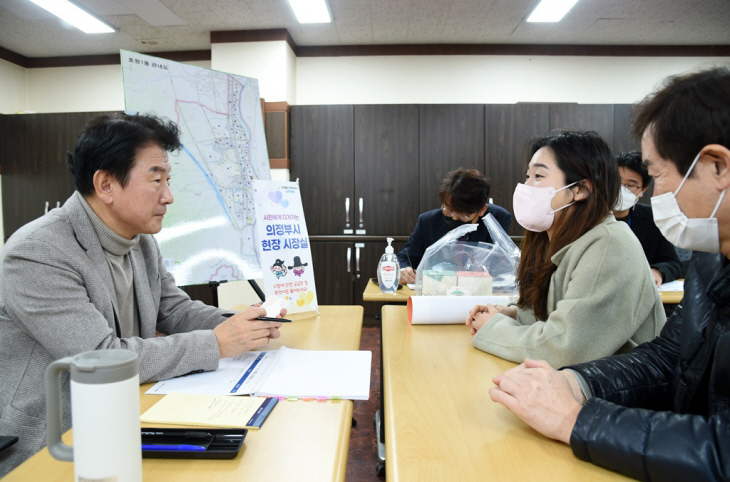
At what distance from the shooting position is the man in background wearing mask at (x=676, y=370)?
0.66 m

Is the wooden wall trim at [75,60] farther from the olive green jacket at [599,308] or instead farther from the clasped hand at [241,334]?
the olive green jacket at [599,308]

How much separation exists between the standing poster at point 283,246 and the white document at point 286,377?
0.45 metres

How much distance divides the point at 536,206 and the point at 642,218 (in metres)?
1.88

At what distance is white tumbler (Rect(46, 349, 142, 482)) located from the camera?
51 centimetres

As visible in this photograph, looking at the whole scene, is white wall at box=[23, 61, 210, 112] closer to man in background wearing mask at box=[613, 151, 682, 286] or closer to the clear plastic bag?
the clear plastic bag

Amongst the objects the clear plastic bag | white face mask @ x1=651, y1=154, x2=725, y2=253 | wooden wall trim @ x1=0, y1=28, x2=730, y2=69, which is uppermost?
wooden wall trim @ x1=0, y1=28, x2=730, y2=69

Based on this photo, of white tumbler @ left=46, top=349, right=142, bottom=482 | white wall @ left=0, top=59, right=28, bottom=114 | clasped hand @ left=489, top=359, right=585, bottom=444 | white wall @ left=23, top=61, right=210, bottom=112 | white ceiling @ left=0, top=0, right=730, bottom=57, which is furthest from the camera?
white wall @ left=23, top=61, right=210, bottom=112

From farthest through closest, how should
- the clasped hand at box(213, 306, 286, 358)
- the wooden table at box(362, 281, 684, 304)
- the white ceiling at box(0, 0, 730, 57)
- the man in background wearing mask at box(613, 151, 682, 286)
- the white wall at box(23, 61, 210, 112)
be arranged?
the white wall at box(23, 61, 210, 112) → the white ceiling at box(0, 0, 730, 57) → the man in background wearing mask at box(613, 151, 682, 286) → the wooden table at box(362, 281, 684, 304) → the clasped hand at box(213, 306, 286, 358)

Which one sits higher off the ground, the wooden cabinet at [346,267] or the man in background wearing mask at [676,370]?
the man in background wearing mask at [676,370]

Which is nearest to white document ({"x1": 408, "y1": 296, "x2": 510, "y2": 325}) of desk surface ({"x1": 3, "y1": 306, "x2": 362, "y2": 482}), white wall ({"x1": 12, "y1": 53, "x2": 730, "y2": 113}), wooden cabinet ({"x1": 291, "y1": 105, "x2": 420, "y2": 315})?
desk surface ({"x1": 3, "y1": 306, "x2": 362, "y2": 482})

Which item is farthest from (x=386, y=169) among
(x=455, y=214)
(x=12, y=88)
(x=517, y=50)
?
(x=12, y=88)

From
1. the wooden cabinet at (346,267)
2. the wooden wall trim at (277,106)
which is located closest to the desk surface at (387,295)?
the wooden cabinet at (346,267)

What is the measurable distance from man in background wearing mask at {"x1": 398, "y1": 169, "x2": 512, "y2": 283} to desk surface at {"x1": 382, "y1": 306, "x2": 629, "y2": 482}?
146cm

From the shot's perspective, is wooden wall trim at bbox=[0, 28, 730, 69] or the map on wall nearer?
the map on wall
